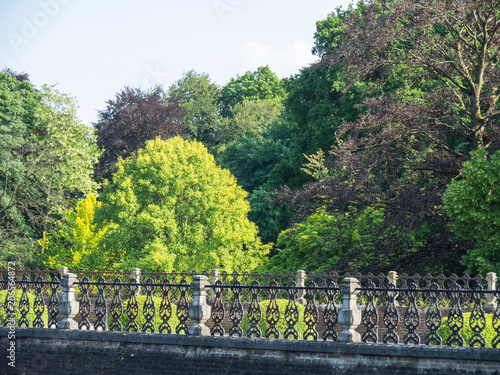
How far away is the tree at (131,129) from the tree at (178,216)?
10910 millimetres

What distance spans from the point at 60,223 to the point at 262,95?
31.6m

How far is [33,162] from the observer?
39.2 m

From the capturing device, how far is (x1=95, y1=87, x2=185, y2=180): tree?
1859 inches

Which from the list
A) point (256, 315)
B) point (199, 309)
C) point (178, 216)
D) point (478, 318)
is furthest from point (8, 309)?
point (178, 216)

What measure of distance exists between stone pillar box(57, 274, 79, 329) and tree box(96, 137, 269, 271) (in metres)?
17.3

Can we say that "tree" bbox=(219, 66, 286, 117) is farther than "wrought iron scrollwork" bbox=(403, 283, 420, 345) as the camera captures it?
Yes

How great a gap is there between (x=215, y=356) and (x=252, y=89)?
176 feet

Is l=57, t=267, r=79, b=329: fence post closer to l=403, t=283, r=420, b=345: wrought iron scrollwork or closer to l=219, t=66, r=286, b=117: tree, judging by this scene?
l=403, t=283, r=420, b=345: wrought iron scrollwork

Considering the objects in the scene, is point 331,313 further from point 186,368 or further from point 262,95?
point 262,95

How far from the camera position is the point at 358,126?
24.7 metres

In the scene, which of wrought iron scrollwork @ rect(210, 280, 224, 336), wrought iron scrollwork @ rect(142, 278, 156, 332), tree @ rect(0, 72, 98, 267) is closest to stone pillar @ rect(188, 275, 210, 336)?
wrought iron scrollwork @ rect(210, 280, 224, 336)

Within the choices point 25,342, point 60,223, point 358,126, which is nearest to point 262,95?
point 60,223

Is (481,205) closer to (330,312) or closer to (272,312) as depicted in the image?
(330,312)

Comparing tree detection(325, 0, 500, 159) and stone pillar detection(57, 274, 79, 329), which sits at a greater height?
tree detection(325, 0, 500, 159)
